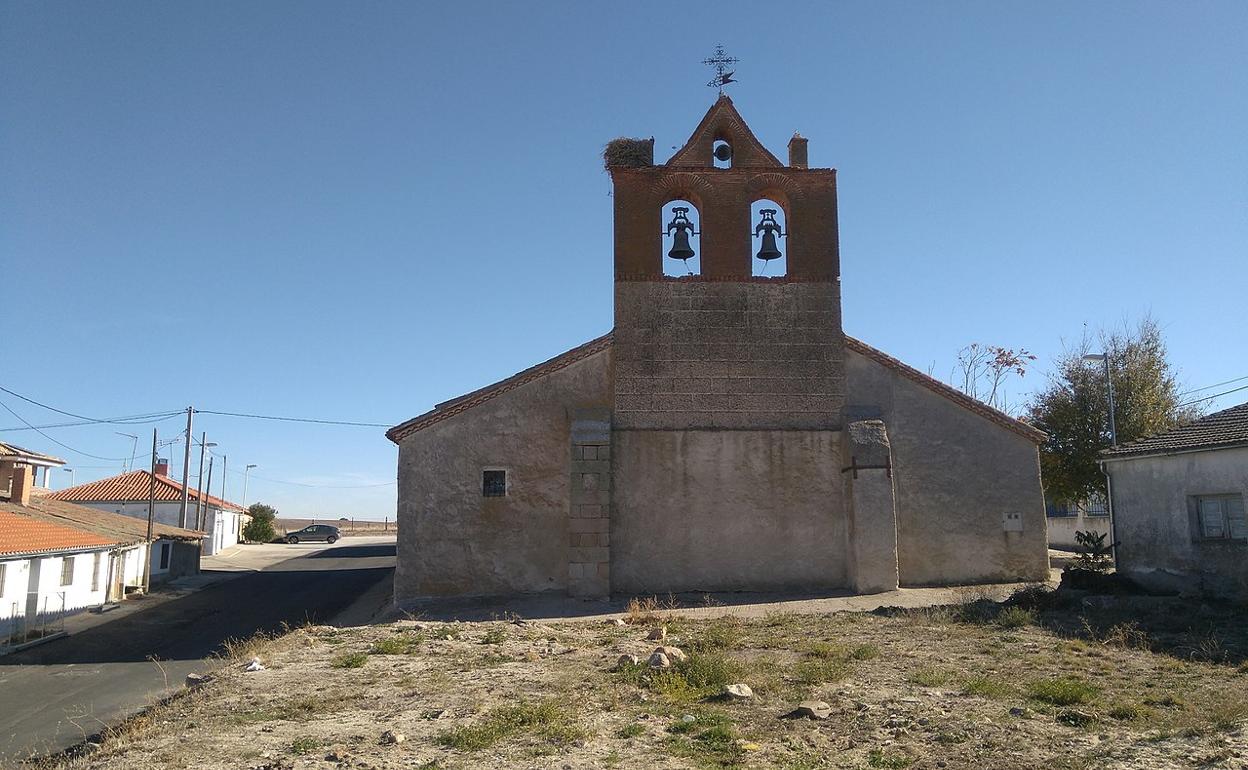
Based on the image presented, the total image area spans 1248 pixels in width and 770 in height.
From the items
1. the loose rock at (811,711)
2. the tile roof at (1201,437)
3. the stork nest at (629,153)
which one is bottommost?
the loose rock at (811,711)

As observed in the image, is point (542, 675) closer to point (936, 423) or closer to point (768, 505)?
point (768, 505)

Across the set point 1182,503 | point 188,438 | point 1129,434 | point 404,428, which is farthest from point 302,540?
point 1182,503

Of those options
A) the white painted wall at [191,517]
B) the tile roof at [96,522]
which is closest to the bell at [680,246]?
the tile roof at [96,522]

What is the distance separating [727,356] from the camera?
1767 centimetres

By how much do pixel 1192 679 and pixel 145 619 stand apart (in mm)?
22393

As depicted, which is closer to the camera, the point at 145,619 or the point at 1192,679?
the point at 1192,679

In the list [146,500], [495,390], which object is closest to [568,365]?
[495,390]

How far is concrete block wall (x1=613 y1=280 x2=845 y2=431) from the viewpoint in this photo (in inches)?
689

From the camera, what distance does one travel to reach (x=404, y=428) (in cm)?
1702

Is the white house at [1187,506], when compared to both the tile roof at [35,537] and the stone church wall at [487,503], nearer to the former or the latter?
the stone church wall at [487,503]

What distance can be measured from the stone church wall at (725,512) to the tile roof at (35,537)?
14.2m

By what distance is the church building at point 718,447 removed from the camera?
16.9 m

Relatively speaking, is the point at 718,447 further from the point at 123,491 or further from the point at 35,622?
the point at 123,491

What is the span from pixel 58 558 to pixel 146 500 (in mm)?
22648
